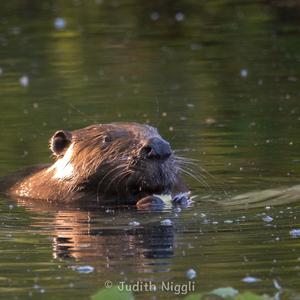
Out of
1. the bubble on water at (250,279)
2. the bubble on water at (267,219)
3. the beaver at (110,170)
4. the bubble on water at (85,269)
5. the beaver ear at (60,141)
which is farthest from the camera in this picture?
the beaver ear at (60,141)

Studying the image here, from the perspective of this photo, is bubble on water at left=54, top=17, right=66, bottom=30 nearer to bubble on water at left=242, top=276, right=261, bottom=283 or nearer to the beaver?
the beaver

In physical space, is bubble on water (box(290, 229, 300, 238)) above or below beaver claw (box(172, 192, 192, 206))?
below

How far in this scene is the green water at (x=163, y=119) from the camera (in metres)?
7.40

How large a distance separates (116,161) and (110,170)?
0.24ft

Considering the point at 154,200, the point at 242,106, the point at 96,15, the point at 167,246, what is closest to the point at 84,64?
the point at 242,106

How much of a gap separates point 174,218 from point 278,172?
167cm

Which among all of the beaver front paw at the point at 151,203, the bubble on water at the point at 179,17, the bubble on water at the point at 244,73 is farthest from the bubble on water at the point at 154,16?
the beaver front paw at the point at 151,203

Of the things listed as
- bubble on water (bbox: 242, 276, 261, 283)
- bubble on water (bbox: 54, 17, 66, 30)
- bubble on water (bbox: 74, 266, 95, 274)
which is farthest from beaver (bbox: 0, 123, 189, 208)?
bubble on water (bbox: 54, 17, 66, 30)

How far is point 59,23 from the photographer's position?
65.6 feet

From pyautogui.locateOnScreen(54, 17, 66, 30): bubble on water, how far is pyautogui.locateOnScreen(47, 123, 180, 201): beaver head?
32.3 feet

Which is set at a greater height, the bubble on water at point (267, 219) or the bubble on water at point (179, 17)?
the bubble on water at point (179, 17)

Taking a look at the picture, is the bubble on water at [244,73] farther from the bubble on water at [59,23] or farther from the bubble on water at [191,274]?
the bubble on water at [191,274]

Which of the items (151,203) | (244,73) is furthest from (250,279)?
(244,73)

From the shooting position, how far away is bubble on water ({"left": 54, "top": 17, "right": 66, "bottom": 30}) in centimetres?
1962
